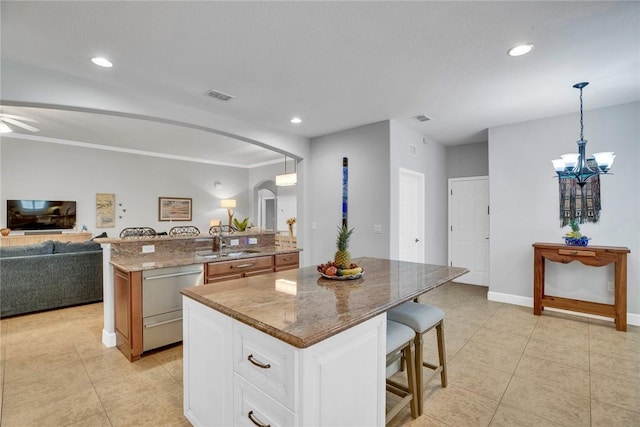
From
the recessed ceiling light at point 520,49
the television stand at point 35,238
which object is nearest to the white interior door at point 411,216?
the recessed ceiling light at point 520,49

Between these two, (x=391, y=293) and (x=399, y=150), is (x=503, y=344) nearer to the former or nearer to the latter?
(x=391, y=293)

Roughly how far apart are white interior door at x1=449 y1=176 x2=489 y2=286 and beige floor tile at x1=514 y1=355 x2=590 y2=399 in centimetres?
298

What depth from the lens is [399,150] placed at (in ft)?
14.5

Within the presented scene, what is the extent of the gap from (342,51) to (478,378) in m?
2.90

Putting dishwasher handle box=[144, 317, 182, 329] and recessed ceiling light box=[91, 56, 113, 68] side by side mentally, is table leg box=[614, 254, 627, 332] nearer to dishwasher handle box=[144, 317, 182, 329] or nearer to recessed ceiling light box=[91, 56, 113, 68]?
dishwasher handle box=[144, 317, 182, 329]

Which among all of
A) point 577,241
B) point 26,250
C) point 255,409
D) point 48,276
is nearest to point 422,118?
point 577,241

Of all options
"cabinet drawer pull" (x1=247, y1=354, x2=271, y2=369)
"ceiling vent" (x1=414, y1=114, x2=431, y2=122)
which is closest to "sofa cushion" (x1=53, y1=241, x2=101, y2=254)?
"cabinet drawer pull" (x1=247, y1=354, x2=271, y2=369)

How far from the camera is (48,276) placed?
407 cm

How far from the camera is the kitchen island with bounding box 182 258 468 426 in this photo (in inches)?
47.8

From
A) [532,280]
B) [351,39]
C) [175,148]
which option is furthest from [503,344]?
[175,148]

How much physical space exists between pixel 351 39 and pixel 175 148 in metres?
6.15

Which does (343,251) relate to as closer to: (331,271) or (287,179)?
(331,271)

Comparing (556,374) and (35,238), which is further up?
(35,238)

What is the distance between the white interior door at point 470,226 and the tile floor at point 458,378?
1890mm
